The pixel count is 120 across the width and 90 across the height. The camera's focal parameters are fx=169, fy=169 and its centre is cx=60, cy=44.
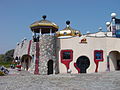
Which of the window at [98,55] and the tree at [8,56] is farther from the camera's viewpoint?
the tree at [8,56]

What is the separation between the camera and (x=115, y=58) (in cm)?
2050

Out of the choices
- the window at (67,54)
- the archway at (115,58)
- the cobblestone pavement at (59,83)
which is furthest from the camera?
the archway at (115,58)

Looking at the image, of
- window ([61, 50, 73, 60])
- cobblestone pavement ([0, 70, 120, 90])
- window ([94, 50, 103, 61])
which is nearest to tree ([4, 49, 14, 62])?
window ([61, 50, 73, 60])

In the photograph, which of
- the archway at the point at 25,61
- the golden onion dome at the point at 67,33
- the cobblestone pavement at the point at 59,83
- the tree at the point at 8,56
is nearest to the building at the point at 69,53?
the archway at the point at 25,61

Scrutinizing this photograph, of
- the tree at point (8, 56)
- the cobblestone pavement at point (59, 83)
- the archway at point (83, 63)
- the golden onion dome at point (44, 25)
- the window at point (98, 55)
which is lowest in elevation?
the cobblestone pavement at point (59, 83)

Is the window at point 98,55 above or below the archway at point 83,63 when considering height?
above

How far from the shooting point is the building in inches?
667

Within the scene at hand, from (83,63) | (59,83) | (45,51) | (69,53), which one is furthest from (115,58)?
(59,83)

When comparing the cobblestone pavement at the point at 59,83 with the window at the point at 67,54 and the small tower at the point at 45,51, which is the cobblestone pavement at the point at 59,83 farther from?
the window at the point at 67,54

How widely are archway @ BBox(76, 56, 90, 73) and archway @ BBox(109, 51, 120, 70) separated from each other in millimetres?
3213

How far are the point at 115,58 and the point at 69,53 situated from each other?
619 centimetres

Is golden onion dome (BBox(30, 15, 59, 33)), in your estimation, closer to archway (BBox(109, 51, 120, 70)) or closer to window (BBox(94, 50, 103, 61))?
window (BBox(94, 50, 103, 61))

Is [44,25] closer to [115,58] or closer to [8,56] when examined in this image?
[115,58]

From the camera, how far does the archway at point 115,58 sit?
20.0m
